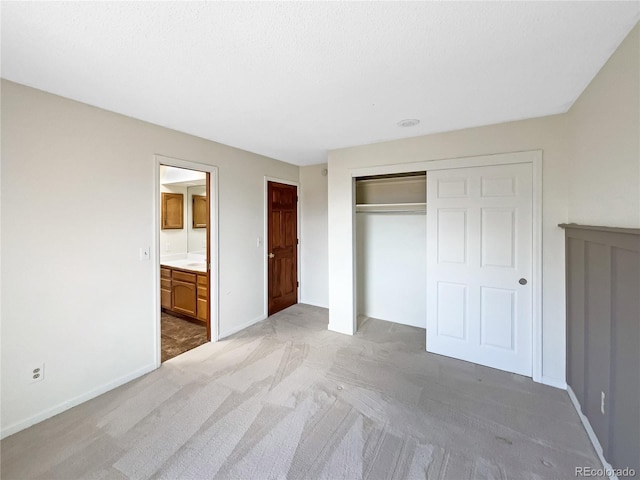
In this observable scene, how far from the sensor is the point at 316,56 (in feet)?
5.05

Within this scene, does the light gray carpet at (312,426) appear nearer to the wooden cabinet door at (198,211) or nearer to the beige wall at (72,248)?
the beige wall at (72,248)

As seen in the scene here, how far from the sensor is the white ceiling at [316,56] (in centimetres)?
123

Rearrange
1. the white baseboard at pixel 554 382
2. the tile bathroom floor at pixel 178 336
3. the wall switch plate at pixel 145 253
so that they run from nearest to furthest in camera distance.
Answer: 1. the white baseboard at pixel 554 382
2. the wall switch plate at pixel 145 253
3. the tile bathroom floor at pixel 178 336

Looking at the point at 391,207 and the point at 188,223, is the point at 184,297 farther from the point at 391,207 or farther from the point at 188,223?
the point at 391,207

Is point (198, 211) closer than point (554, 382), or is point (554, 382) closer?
point (554, 382)

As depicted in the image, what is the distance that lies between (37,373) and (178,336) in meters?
1.52

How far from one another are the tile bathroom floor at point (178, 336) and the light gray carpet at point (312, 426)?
28 centimetres

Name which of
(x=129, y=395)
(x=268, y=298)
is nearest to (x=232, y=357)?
(x=129, y=395)

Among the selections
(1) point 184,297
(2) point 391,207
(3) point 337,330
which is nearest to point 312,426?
(3) point 337,330

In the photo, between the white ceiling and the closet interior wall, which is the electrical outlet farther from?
the closet interior wall

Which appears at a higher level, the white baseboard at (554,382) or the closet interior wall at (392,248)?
the closet interior wall at (392,248)

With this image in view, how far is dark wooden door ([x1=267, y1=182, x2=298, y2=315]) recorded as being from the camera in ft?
13.6

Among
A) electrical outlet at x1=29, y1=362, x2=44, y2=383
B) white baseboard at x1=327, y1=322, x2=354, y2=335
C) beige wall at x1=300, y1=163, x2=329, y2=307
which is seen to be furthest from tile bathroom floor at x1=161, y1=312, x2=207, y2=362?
beige wall at x1=300, y1=163, x2=329, y2=307

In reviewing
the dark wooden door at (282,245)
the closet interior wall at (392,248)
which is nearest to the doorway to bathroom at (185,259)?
the dark wooden door at (282,245)
